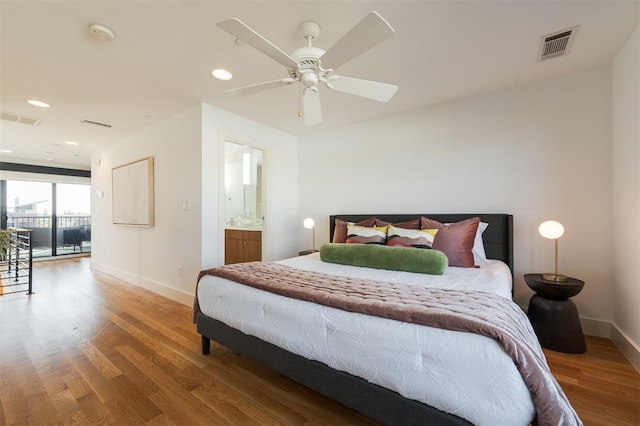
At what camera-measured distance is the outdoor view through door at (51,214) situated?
6.12 meters

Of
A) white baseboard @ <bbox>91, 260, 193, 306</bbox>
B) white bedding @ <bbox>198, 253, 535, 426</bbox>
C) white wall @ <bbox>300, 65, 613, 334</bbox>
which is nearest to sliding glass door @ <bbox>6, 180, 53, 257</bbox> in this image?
white baseboard @ <bbox>91, 260, 193, 306</bbox>

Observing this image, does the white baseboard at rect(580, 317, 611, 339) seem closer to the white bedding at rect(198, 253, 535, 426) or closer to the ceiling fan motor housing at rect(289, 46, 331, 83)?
the white bedding at rect(198, 253, 535, 426)

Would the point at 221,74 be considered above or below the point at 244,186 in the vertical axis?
above

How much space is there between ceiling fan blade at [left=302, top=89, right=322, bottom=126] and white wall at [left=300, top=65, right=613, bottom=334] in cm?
163

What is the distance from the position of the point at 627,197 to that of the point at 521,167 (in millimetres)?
811

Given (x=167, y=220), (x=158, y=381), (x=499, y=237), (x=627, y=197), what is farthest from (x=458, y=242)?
(x=167, y=220)

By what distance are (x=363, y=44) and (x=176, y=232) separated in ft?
10.2

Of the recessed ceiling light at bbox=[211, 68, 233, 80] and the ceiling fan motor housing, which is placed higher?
the recessed ceiling light at bbox=[211, 68, 233, 80]

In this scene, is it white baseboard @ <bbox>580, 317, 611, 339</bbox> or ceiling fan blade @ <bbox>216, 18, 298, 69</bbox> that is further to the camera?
white baseboard @ <bbox>580, 317, 611, 339</bbox>

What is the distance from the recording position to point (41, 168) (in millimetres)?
6305

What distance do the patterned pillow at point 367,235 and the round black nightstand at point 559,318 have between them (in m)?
1.38

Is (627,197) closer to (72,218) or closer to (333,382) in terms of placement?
(333,382)

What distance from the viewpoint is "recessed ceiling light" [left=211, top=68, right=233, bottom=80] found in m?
2.44

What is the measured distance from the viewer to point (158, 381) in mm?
1812
